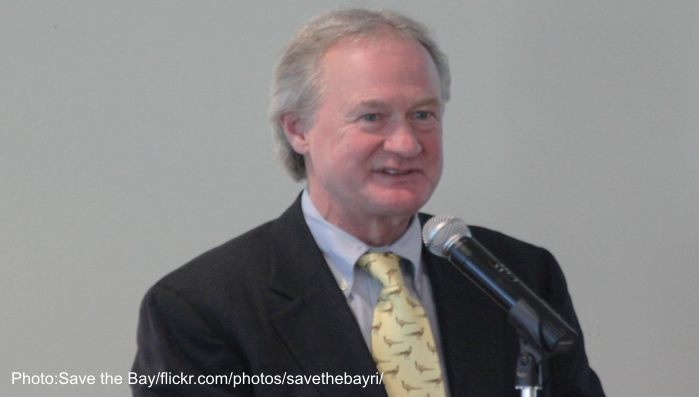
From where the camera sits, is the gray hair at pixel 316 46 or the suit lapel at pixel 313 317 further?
the gray hair at pixel 316 46

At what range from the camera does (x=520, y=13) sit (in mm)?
2748

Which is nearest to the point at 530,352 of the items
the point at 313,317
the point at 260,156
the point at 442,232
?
the point at 442,232

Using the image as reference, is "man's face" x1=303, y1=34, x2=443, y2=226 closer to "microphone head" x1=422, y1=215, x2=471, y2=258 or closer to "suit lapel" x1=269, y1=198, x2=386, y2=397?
"suit lapel" x1=269, y1=198, x2=386, y2=397

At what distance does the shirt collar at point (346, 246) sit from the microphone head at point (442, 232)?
17.0 inches

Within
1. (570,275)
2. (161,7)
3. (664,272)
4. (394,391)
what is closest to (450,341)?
(394,391)

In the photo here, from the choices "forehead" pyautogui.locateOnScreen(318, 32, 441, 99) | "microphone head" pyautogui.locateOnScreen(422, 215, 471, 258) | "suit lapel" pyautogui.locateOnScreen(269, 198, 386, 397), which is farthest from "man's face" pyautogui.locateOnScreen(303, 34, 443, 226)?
"microphone head" pyautogui.locateOnScreen(422, 215, 471, 258)

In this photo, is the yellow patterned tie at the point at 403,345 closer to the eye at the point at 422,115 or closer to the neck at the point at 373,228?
the neck at the point at 373,228

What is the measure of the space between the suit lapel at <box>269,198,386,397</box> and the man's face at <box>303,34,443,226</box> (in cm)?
15

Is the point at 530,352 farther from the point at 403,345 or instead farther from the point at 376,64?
the point at 376,64

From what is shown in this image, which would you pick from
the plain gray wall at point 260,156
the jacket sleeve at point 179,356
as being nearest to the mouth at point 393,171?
the jacket sleeve at point 179,356

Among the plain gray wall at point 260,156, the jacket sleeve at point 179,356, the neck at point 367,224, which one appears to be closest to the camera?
the jacket sleeve at point 179,356

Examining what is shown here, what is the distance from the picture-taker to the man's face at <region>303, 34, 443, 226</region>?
190 cm

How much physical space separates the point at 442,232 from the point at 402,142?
14.8 inches

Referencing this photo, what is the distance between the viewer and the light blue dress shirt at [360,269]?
1.97 meters
